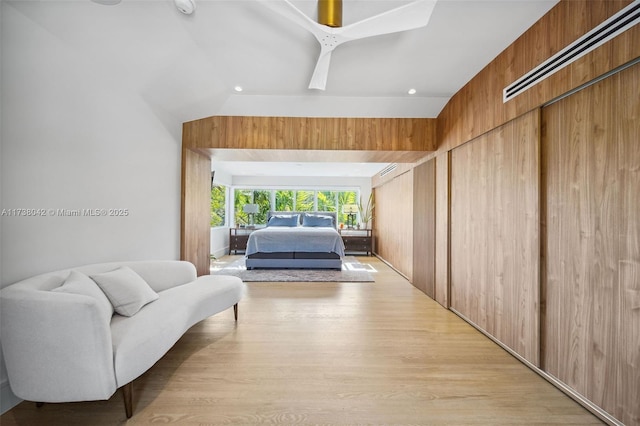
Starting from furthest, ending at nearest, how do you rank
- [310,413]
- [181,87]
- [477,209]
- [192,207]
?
[192,207] < [181,87] < [477,209] < [310,413]

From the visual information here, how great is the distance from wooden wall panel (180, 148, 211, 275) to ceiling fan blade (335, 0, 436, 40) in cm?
267

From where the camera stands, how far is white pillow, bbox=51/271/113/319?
1.55 meters

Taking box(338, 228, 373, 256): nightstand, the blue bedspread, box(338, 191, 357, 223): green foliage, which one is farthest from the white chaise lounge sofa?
box(338, 191, 357, 223): green foliage

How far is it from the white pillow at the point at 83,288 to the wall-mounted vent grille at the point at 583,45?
308cm

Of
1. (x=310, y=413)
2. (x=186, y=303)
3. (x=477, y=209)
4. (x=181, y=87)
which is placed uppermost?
(x=181, y=87)

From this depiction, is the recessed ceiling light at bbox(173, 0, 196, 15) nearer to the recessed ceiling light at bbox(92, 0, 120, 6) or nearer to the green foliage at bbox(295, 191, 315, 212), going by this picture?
the recessed ceiling light at bbox(92, 0, 120, 6)

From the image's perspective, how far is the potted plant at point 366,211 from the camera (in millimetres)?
7512

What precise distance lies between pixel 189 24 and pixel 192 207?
2222 millimetres

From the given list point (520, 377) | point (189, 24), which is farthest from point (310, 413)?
point (189, 24)

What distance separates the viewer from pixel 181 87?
111 inches

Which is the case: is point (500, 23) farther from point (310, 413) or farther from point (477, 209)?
point (310, 413)

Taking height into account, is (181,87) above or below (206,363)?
above

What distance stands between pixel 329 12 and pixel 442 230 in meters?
2.61

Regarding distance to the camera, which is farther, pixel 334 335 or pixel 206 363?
pixel 334 335
